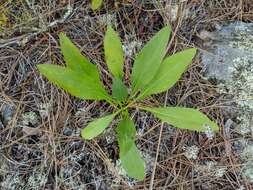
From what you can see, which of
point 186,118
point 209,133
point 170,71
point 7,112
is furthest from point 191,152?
point 7,112

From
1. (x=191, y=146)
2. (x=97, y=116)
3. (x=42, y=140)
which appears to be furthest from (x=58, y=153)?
(x=191, y=146)

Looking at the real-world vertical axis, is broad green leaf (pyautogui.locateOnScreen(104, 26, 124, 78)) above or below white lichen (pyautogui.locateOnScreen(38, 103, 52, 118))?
above

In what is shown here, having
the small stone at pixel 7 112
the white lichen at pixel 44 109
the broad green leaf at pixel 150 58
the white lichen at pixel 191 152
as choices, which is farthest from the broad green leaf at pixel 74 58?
the white lichen at pixel 191 152

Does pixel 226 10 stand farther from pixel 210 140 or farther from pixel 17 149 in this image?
pixel 17 149

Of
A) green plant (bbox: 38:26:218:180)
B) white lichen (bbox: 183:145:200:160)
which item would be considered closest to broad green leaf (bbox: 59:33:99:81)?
green plant (bbox: 38:26:218:180)

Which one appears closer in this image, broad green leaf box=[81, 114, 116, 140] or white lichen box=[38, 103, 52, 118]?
broad green leaf box=[81, 114, 116, 140]

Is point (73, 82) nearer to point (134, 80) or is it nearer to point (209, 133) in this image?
point (134, 80)

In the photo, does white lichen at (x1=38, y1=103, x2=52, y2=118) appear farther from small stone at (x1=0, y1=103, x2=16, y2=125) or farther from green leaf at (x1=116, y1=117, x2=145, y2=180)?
green leaf at (x1=116, y1=117, x2=145, y2=180)
